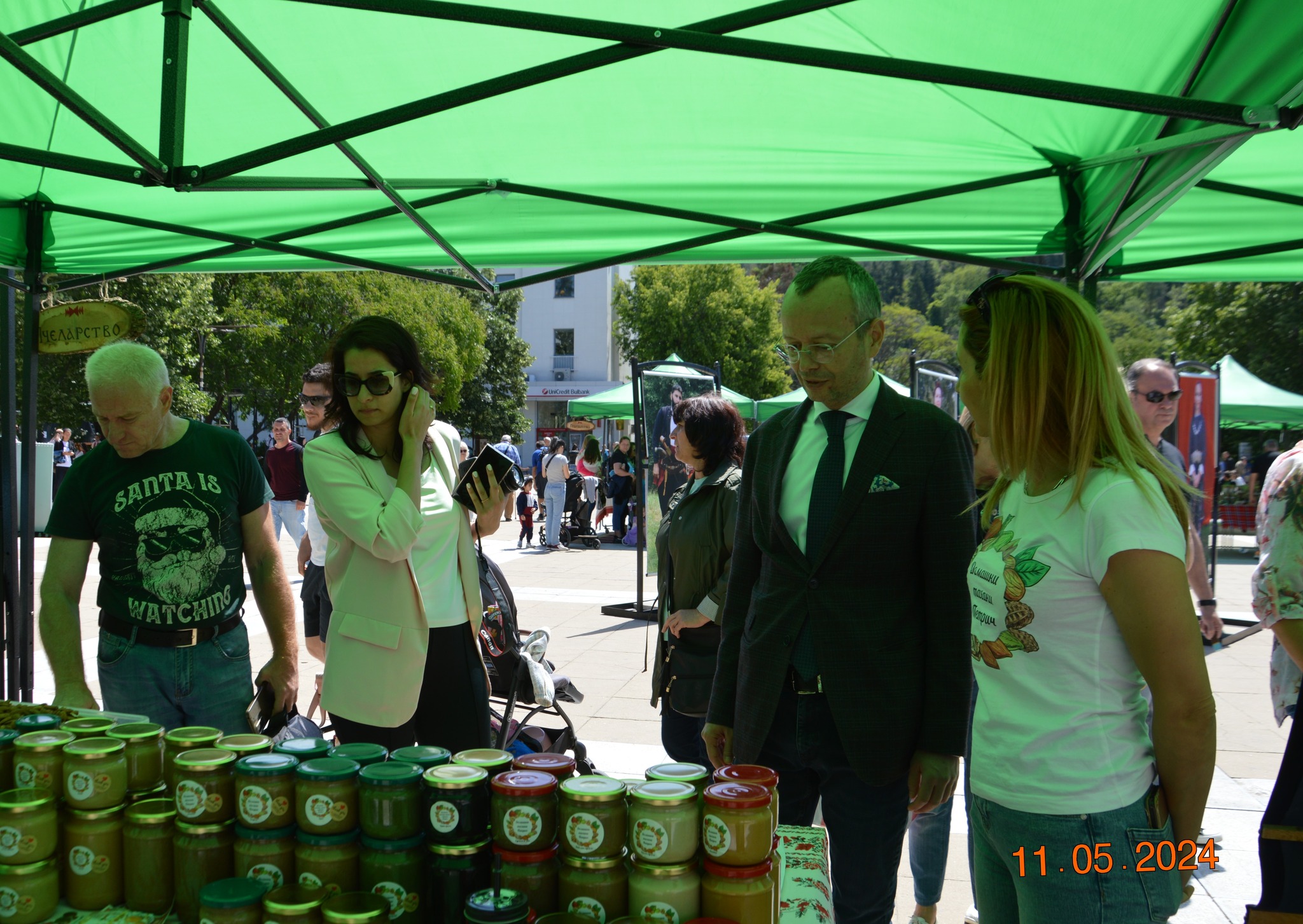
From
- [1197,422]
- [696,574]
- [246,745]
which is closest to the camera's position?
[246,745]

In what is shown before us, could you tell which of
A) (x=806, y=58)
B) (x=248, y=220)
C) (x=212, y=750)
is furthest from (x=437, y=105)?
(x=248, y=220)

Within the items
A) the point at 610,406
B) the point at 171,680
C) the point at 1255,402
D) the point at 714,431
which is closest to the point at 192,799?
the point at 171,680

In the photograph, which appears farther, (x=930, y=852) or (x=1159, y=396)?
(x=1159, y=396)

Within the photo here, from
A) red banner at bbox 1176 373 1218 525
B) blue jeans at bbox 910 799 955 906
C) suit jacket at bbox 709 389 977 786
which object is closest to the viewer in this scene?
suit jacket at bbox 709 389 977 786

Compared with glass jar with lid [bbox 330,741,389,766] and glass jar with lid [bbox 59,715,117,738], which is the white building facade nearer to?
glass jar with lid [bbox 59,715,117,738]

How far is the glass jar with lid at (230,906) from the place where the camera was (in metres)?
1.34

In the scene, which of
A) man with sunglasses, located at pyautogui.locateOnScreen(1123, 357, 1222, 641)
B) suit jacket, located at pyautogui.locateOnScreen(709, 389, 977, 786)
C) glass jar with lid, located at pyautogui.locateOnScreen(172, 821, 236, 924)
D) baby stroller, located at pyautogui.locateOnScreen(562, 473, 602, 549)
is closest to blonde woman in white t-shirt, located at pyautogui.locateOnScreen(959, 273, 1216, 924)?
suit jacket, located at pyautogui.locateOnScreen(709, 389, 977, 786)

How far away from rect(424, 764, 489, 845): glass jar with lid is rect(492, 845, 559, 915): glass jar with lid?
5cm

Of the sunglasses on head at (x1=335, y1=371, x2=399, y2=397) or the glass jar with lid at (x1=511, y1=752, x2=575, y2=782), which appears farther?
the sunglasses on head at (x1=335, y1=371, x2=399, y2=397)

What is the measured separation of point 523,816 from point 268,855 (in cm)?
44

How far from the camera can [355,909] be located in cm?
129

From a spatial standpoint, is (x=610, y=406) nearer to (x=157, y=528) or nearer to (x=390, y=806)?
(x=157, y=528)

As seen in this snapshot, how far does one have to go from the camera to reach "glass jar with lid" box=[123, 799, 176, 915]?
60.9 inches

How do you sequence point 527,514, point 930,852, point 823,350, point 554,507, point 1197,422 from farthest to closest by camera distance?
point 527,514
point 554,507
point 1197,422
point 930,852
point 823,350
